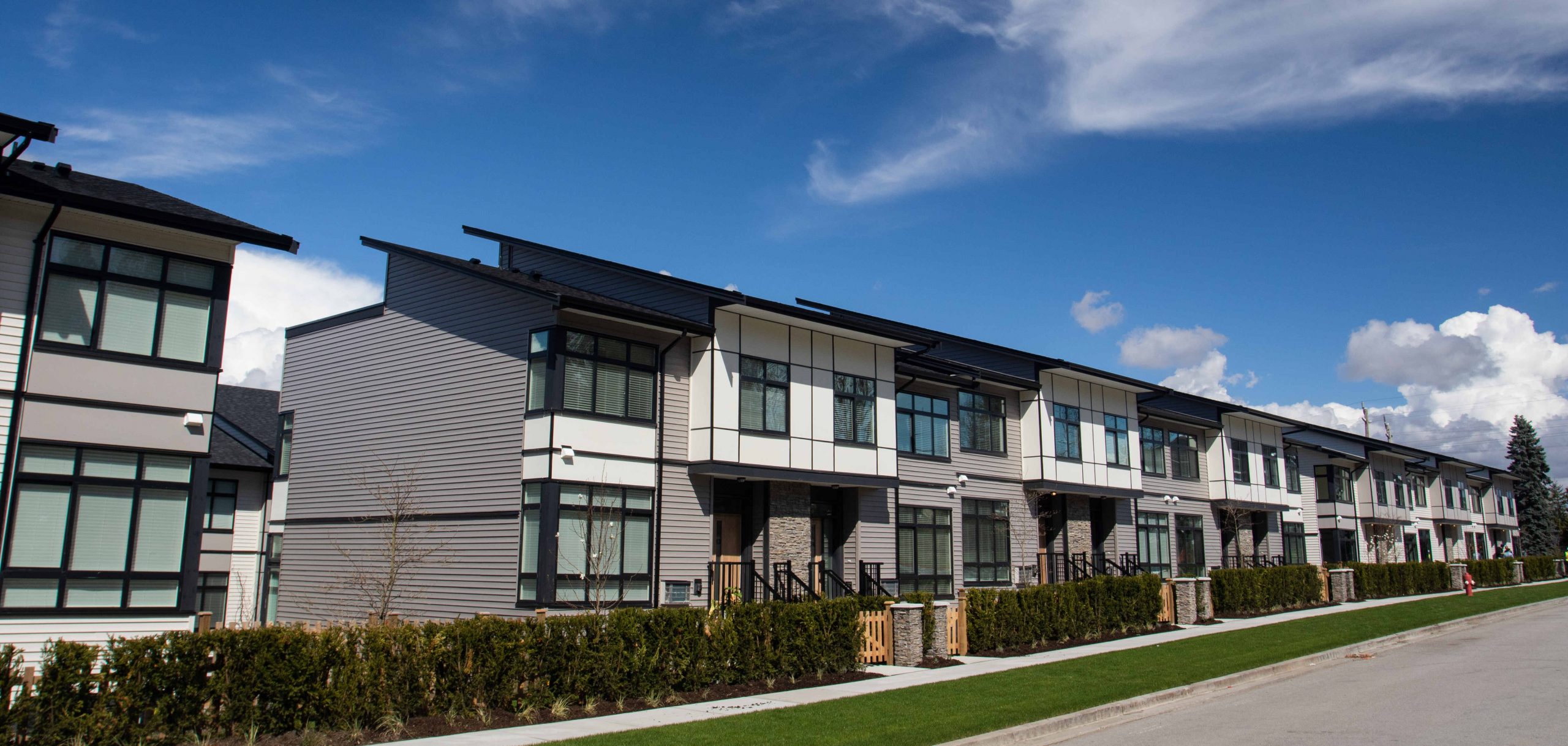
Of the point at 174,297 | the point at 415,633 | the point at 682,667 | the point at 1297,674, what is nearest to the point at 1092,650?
the point at 1297,674

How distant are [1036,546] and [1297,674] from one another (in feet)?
43.6

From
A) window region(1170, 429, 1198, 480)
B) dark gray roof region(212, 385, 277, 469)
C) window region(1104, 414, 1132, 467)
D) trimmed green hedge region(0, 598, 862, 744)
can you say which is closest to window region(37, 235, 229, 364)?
trimmed green hedge region(0, 598, 862, 744)

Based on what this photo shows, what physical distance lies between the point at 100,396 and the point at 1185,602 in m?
25.3

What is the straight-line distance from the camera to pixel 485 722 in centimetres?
1346

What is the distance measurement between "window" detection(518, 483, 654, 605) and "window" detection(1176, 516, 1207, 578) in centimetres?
2378

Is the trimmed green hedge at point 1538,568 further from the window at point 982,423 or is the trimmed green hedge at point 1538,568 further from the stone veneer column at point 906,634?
the stone veneer column at point 906,634

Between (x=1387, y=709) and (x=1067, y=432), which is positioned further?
(x=1067, y=432)

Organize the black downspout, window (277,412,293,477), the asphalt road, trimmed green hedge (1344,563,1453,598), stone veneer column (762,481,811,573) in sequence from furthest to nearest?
1. trimmed green hedge (1344,563,1453,598)
2. window (277,412,293,477)
3. stone veneer column (762,481,811,573)
4. the black downspout
5. the asphalt road

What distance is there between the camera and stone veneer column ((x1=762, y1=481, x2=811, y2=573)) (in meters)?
22.5

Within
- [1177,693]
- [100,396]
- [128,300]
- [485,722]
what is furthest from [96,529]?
[1177,693]

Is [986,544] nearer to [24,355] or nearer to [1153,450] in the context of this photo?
[1153,450]

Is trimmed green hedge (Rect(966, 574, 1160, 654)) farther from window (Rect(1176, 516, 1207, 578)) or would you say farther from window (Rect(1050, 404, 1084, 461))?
window (Rect(1176, 516, 1207, 578))

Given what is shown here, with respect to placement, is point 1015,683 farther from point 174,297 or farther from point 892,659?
point 174,297

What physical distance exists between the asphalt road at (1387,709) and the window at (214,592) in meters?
24.1
